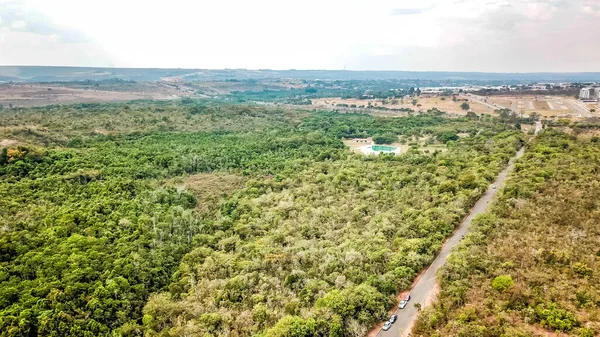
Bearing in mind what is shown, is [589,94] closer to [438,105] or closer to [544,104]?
[544,104]

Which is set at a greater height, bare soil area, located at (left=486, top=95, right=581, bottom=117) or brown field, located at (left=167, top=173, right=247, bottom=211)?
bare soil area, located at (left=486, top=95, right=581, bottom=117)

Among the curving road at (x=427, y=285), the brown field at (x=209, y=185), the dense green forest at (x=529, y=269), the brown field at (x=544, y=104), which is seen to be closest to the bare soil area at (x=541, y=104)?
the brown field at (x=544, y=104)

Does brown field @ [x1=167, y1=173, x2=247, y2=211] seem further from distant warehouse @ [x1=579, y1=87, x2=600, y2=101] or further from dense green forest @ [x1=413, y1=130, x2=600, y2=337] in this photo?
distant warehouse @ [x1=579, y1=87, x2=600, y2=101]

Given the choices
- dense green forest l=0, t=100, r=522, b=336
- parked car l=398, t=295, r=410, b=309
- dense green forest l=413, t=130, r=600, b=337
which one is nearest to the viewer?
dense green forest l=413, t=130, r=600, b=337

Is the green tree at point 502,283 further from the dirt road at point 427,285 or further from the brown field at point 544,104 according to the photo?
the brown field at point 544,104

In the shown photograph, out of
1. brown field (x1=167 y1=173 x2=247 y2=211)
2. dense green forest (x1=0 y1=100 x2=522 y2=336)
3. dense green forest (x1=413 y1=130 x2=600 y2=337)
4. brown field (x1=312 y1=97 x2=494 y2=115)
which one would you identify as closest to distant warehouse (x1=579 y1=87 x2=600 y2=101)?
brown field (x1=312 y1=97 x2=494 y2=115)

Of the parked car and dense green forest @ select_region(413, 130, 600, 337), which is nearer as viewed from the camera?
dense green forest @ select_region(413, 130, 600, 337)

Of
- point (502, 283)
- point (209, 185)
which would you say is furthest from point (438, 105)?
point (502, 283)

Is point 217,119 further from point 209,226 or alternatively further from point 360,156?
point 209,226
